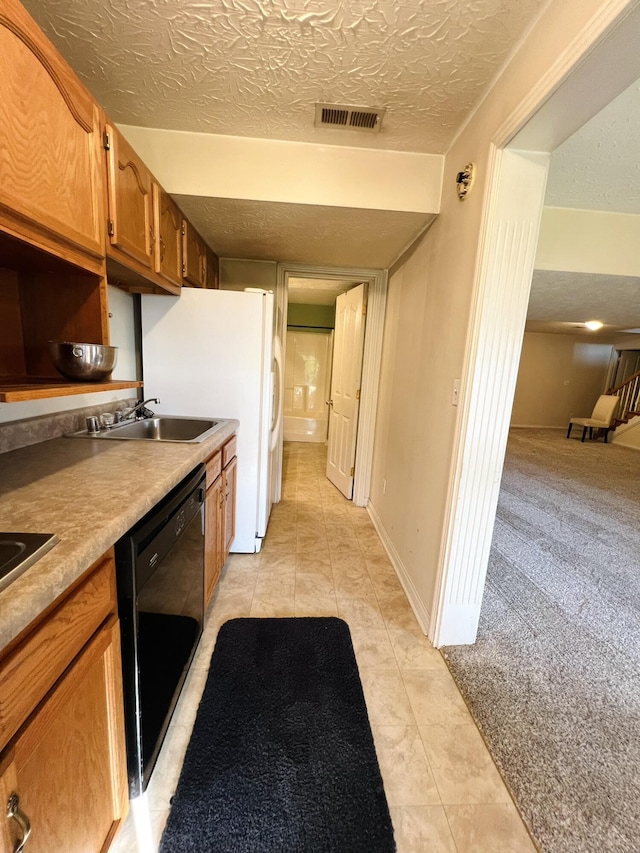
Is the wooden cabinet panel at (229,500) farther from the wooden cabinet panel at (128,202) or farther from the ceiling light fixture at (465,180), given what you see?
the ceiling light fixture at (465,180)

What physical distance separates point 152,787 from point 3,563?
3.28 ft

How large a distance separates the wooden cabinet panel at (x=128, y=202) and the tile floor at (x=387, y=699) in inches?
70.5

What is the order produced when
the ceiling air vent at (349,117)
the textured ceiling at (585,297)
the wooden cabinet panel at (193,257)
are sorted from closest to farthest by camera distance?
the ceiling air vent at (349,117) → the wooden cabinet panel at (193,257) → the textured ceiling at (585,297)

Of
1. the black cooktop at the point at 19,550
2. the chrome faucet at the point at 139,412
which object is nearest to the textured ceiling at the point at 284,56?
the chrome faucet at the point at 139,412

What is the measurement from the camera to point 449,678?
1.50 meters

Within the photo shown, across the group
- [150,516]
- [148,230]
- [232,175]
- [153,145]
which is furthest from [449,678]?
[153,145]

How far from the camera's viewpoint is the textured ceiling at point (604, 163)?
4.47ft

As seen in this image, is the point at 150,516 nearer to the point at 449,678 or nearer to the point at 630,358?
the point at 449,678

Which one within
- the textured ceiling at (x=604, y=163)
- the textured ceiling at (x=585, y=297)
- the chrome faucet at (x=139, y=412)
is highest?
the textured ceiling at (x=604, y=163)

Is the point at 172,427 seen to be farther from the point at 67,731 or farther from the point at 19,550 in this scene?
the point at 67,731

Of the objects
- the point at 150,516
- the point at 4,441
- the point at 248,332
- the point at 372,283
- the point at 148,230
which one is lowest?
the point at 150,516

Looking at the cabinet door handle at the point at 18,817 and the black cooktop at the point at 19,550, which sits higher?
the black cooktop at the point at 19,550

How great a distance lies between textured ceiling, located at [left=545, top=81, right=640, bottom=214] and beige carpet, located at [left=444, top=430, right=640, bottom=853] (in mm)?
2344

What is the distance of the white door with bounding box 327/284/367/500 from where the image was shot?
10.6 feet
